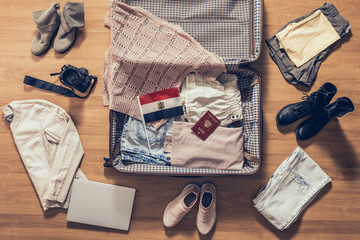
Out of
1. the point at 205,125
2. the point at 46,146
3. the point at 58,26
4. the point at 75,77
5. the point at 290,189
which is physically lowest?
the point at 290,189

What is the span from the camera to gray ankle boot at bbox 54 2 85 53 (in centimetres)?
131

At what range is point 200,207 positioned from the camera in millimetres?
1296

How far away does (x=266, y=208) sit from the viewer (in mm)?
1296

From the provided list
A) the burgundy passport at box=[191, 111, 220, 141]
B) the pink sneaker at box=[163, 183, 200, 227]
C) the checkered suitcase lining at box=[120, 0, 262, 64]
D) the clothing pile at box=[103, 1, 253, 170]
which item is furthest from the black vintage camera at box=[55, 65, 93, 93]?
the pink sneaker at box=[163, 183, 200, 227]

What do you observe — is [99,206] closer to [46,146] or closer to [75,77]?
[46,146]

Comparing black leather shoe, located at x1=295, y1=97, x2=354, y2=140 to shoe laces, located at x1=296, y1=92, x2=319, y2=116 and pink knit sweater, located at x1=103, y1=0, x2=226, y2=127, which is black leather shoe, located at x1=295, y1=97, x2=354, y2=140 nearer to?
shoe laces, located at x1=296, y1=92, x2=319, y2=116

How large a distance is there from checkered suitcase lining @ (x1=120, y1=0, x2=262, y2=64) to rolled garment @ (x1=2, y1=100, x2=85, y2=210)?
0.70m

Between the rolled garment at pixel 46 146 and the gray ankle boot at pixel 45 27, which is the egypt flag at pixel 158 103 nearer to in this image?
the rolled garment at pixel 46 146

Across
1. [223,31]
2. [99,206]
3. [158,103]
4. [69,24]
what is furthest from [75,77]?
[223,31]

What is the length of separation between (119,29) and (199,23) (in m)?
0.39

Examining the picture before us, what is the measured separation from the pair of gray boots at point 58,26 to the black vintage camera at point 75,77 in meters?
0.17

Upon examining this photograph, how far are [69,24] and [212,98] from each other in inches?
31.6

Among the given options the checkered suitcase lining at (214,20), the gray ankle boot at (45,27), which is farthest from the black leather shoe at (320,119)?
the gray ankle boot at (45,27)

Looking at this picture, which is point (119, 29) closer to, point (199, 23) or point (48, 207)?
point (199, 23)
